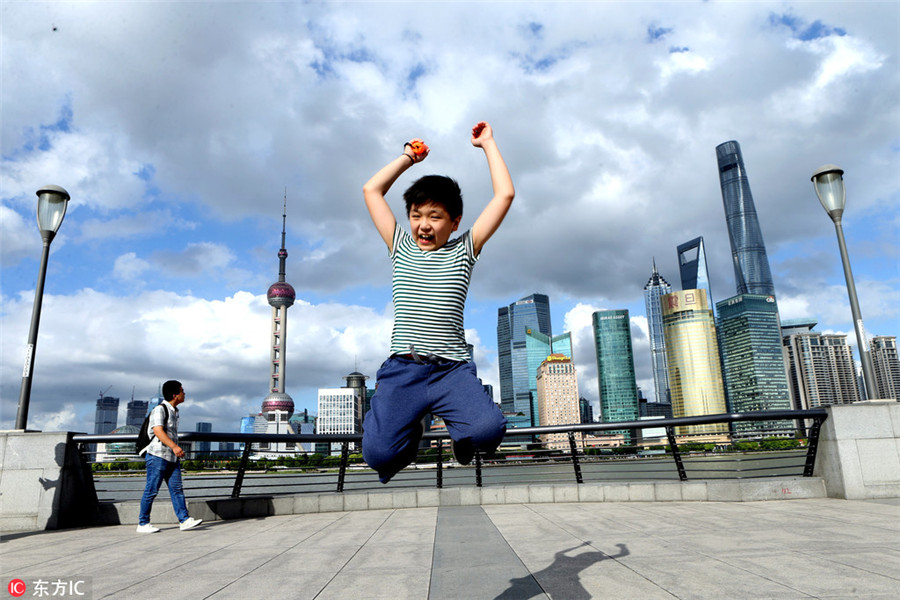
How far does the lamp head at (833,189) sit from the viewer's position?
8789mm

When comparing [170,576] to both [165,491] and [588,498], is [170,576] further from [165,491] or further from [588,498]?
[165,491]

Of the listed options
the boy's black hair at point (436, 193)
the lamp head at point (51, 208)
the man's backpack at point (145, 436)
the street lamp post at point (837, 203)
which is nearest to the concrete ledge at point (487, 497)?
the man's backpack at point (145, 436)

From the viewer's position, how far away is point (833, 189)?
8812mm

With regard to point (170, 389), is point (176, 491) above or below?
below

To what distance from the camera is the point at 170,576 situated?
4082 millimetres

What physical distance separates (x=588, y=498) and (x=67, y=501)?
708cm

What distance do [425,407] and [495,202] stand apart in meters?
1.21

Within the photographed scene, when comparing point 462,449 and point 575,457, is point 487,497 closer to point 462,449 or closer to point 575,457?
point 575,457

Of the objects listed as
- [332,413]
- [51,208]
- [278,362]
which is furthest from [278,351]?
[51,208]

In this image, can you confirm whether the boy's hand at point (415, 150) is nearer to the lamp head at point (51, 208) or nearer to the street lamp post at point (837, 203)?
the lamp head at point (51, 208)

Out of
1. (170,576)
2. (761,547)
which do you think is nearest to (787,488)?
(761,547)

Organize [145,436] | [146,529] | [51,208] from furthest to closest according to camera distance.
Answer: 1. [51,208]
2. [145,436]
3. [146,529]

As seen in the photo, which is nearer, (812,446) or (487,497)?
(812,446)

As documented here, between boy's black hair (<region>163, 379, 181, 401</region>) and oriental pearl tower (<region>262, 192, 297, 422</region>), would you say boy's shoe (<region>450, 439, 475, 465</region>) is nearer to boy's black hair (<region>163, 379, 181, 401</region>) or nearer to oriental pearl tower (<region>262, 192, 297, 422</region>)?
boy's black hair (<region>163, 379, 181, 401</region>)
